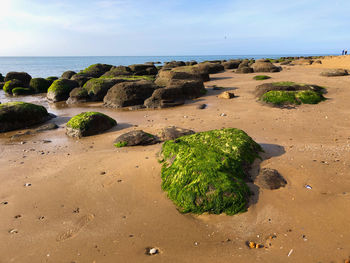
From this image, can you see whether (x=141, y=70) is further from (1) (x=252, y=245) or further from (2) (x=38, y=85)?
(1) (x=252, y=245)

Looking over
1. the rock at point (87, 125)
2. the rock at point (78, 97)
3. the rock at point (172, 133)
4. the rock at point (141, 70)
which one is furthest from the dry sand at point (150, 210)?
the rock at point (141, 70)

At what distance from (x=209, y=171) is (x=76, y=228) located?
2.65m

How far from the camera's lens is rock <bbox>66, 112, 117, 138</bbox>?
9094 mm

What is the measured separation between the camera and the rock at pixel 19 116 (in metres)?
10.6

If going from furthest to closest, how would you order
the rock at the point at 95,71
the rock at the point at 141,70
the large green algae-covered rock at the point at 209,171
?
the rock at the point at 95,71 → the rock at the point at 141,70 → the large green algae-covered rock at the point at 209,171

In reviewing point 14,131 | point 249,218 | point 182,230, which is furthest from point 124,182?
point 14,131

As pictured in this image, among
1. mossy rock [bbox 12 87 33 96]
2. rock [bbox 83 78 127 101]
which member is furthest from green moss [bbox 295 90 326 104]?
mossy rock [bbox 12 87 33 96]

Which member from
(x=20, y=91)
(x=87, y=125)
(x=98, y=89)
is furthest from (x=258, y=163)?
(x=20, y=91)

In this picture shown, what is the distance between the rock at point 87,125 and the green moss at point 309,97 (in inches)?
367

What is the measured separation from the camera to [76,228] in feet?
13.1

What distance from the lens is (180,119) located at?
10500 mm

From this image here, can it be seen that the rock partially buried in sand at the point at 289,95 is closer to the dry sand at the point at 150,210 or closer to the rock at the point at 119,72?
the dry sand at the point at 150,210

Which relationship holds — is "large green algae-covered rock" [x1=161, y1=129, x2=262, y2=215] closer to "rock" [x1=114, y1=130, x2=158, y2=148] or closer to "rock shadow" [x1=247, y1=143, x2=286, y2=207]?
"rock shadow" [x1=247, y1=143, x2=286, y2=207]

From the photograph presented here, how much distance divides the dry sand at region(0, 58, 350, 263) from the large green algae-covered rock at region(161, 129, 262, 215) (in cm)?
21
